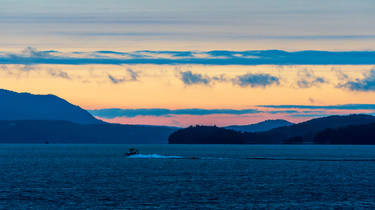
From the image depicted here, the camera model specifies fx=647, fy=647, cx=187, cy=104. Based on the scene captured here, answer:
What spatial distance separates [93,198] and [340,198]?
41852 mm

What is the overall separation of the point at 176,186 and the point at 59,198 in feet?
97.5

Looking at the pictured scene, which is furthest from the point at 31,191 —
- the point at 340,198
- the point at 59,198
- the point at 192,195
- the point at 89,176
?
the point at 340,198

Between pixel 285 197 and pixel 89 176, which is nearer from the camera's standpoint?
pixel 285 197

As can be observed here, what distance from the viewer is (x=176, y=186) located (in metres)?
131

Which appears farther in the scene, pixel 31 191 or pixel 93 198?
pixel 31 191

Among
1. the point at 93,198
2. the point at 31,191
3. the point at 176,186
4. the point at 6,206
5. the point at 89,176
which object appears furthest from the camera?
the point at 89,176

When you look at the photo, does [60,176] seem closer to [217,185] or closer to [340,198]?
[217,185]

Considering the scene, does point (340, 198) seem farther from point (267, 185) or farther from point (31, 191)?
point (31, 191)

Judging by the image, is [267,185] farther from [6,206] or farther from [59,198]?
[6,206]

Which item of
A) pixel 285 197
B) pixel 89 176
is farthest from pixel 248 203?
pixel 89 176

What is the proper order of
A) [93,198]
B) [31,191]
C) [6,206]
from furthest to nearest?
[31,191] → [93,198] → [6,206]

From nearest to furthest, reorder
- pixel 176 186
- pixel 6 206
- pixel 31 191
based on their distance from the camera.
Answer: pixel 6 206
pixel 31 191
pixel 176 186

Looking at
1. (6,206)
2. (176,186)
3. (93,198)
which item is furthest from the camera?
(176,186)

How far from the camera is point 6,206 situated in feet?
318
